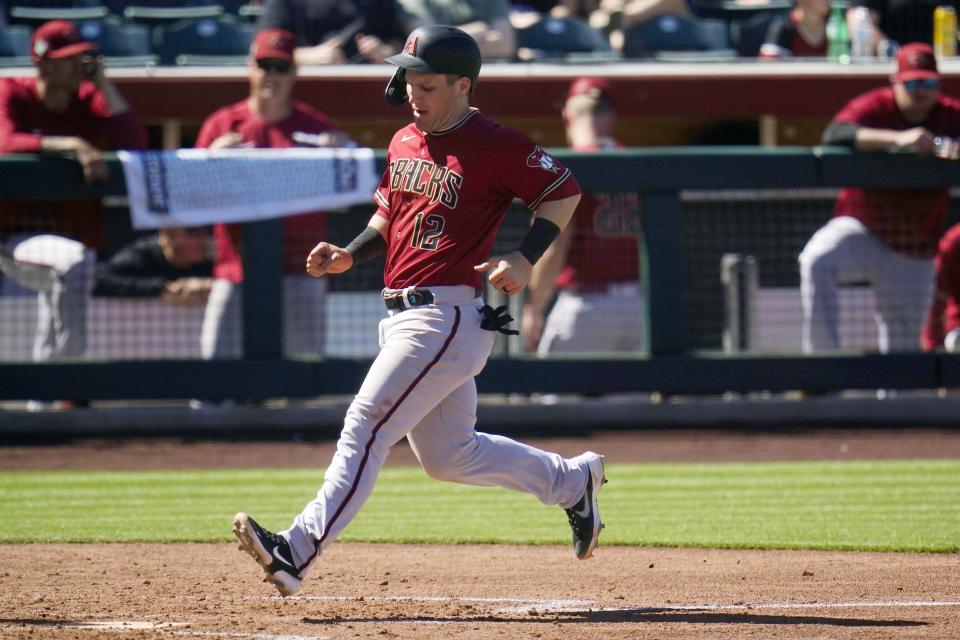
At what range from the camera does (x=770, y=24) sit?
1241 cm

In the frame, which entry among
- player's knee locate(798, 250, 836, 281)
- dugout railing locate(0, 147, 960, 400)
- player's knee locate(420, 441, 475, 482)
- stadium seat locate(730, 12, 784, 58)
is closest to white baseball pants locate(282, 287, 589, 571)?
player's knee locate(420, 441, 475, 482)

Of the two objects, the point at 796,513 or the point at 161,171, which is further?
the point at 161,171

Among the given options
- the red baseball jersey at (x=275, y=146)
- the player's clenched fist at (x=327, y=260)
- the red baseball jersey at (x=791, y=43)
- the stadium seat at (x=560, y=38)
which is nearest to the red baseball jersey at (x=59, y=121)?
the red baseball jersey at (x=275, y=146)

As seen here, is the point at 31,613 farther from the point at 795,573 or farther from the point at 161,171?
the point at 161,171

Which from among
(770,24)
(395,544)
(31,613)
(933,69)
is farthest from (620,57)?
(31,613)

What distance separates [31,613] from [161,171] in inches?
193

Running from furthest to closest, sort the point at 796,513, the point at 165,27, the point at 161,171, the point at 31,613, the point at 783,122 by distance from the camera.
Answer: the point at 165,27 → the point at 783,122 → the point at 161,171 → the point at 796,513 → the point at 31,613

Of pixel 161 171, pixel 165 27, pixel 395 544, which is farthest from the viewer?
pixel 165 27

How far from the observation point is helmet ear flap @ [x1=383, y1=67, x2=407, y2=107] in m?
4.72

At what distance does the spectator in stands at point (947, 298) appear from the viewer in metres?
9.29

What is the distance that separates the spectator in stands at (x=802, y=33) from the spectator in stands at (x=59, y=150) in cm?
566

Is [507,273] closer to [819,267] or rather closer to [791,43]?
[819,267]

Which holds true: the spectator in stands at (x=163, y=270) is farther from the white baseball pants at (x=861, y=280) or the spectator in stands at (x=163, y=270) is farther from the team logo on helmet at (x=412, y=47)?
the team logo on helmet at (x=412, y=47)

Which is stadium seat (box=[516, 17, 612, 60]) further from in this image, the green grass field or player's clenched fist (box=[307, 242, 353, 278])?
player's clenched fist (box=[307, 242, 353, 278])
